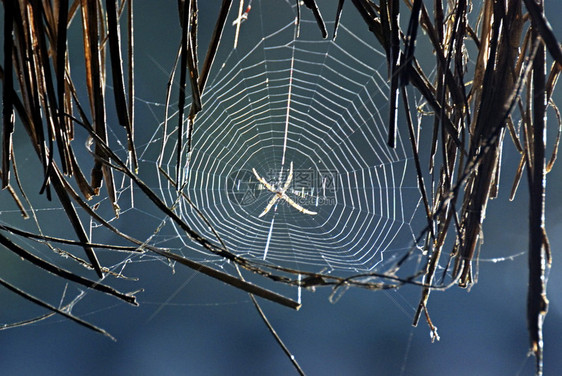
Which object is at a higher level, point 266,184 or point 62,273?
point 62,273

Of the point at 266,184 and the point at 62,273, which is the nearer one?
the point at 62,273

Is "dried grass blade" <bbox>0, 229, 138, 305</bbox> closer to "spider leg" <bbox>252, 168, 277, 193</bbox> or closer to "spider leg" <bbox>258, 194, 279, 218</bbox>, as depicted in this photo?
"spider leg" <bbox>258, 194, 279, 218</bbox>

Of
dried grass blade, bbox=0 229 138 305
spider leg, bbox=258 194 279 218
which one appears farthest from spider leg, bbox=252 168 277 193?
dried grass blade, bbox=0 229 138 305

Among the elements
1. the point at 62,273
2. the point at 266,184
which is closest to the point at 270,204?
the point at 266,184

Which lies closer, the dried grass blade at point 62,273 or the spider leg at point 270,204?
the dried grass blade at point 62,273

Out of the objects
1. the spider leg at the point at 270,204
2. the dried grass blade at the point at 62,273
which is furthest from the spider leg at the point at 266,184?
the dried grass blade at the point at 62,273

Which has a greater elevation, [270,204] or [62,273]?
[62,273]

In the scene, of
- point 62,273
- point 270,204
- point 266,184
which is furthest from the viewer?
point 266,184

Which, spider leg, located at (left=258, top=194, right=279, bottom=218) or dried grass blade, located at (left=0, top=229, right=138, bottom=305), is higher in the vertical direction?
dried grass blade, located at (left=0, top=229, right=138, bottom=305)

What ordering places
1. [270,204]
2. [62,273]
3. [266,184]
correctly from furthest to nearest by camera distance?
[266,184] → [270,204] → [62,273]

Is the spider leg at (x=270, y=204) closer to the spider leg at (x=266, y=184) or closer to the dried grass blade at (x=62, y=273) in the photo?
the spider leg at (x=266, y=184)

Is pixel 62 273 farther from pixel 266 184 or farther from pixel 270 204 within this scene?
pixel 266 184
